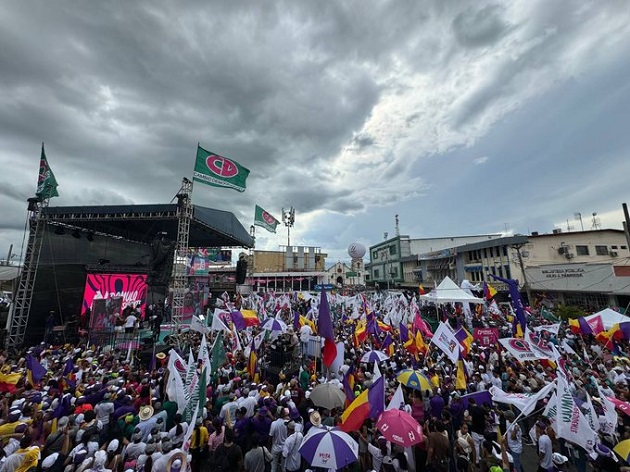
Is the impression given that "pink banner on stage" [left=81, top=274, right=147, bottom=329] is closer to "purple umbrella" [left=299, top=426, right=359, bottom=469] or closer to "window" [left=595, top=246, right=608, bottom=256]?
"purple umbrella" [left=299, top=426, right=359, bottom=469]

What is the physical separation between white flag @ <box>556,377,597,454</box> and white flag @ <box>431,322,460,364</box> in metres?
3.50

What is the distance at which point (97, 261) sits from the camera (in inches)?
850

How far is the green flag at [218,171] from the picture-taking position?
53.7ft

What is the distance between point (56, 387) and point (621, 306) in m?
33.3

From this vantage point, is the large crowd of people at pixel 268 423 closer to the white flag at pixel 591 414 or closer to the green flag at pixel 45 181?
the white flag at pixel 591 414

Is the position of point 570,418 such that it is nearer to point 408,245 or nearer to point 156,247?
point 156,247

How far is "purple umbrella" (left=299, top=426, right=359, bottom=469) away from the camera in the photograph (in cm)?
430

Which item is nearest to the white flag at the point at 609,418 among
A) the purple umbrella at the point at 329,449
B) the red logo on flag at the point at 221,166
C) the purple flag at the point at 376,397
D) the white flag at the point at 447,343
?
the white flag at the point at 447,343

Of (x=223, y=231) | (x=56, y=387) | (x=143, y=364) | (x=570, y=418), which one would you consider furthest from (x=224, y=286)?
(x=570, y=418)

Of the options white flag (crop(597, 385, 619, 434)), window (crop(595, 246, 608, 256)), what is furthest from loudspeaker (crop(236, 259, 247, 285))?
window (crop(595, 246, 608, 256))

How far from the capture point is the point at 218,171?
17078 mm

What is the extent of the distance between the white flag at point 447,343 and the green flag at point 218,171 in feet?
43.7

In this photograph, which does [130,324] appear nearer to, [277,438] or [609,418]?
[277,438]

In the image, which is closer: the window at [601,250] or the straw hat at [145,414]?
the straw hat at [145,414]
